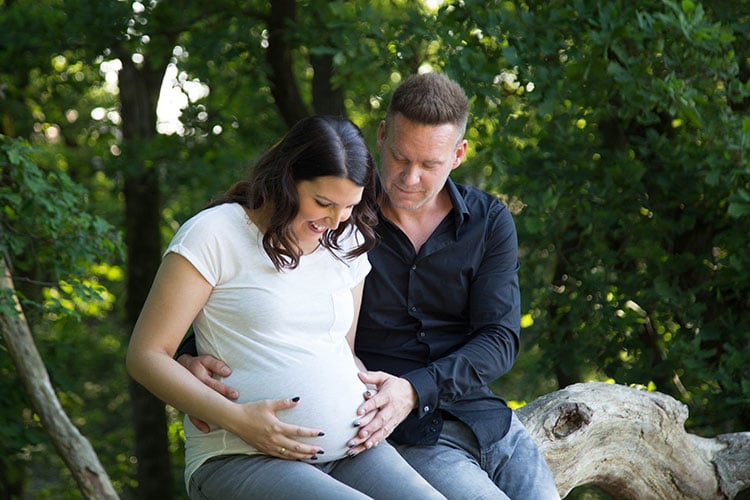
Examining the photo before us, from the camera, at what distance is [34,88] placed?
27.2 ft

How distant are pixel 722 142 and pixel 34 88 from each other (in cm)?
608

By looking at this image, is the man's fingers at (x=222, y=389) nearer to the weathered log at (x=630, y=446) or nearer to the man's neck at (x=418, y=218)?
the man's neck at (x=418, y=218)

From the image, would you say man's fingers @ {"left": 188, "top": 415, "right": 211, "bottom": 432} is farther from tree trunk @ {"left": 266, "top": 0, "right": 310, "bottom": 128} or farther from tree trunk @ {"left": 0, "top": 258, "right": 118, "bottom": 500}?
tree trunk @ {"left": 266, "top": 0, "right": 310, "bottom": 128}

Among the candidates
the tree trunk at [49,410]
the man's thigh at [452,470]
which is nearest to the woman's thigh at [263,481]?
the man's thigh at [452,470]

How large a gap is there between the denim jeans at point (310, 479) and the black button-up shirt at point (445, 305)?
41 cm

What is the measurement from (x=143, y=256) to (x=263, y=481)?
20.9 feet

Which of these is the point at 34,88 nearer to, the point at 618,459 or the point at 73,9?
the point at 73,9

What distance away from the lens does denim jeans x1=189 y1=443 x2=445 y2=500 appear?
2.19 metres

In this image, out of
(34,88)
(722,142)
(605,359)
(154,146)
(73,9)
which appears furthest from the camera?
(34,88)

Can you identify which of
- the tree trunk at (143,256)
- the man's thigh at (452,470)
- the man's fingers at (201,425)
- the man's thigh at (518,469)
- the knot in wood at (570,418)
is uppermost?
the man's fingers at (201,425)

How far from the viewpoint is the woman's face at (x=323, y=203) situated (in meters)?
2.34

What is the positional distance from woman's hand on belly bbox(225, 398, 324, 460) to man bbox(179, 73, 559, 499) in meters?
0.46

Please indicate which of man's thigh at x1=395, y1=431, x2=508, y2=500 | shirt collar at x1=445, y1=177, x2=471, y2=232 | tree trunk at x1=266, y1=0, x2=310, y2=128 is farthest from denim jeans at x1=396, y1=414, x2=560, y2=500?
tree trunk at x1=266, y1=0, x2=310, y2=128

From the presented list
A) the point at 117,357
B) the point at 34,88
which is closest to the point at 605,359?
the point at 34,88
